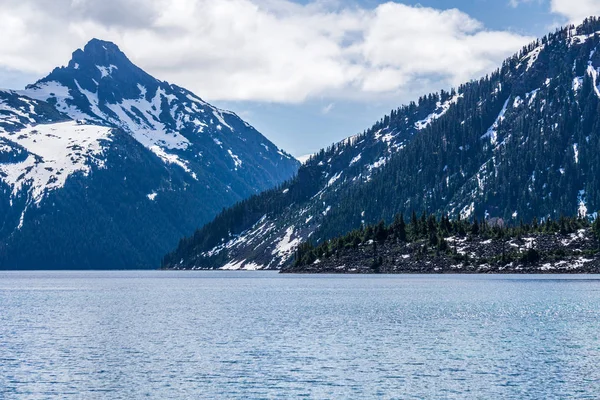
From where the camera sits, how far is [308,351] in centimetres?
8481

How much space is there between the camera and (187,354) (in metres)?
83.4

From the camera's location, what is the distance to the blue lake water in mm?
65125

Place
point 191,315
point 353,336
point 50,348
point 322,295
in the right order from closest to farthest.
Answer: point 50,348
point 353,336
point 191,315
point 322,295

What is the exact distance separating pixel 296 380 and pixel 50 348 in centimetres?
3237

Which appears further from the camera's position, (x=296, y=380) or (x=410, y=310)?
(x=410, y=310)

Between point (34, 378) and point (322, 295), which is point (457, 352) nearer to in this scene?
point (34, 378)

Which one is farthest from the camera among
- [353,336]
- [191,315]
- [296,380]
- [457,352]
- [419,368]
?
[191,315]

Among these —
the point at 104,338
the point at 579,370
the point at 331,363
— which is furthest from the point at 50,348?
the point at 579,370

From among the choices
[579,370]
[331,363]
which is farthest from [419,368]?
[579,370]

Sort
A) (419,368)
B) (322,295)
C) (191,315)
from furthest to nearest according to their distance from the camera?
(322,295)
(191,315)
(419,368)

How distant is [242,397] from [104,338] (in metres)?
Result: 40.2

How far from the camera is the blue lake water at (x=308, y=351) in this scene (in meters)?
65.1

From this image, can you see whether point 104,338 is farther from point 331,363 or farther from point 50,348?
point 331,363

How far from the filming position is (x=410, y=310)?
437ft
